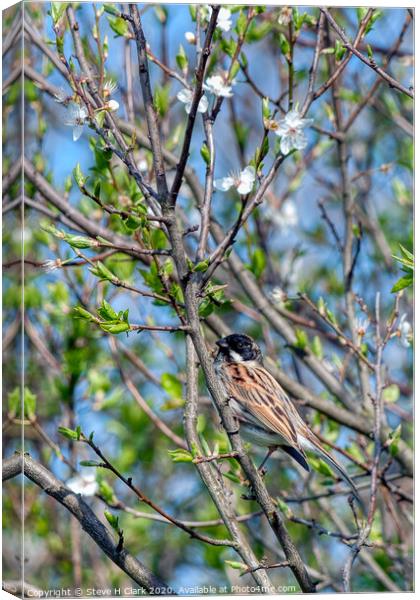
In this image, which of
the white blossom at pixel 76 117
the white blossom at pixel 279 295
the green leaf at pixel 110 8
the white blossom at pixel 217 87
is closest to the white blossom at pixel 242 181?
the white blossom at pixel 217 87

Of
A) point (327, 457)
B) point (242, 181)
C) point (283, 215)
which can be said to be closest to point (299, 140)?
point (242, 181)

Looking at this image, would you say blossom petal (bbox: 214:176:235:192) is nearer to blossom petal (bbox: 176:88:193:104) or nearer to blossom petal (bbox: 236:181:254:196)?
blossom petal (bbox: 236:181:254:196)

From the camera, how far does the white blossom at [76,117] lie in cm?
219

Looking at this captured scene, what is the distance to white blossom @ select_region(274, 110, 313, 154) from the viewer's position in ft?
7.69

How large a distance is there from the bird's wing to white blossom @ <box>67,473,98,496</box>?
1.64 ft

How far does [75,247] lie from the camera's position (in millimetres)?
2207

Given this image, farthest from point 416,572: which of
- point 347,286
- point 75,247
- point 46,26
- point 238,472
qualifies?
point 46,26

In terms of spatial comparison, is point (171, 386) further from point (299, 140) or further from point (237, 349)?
point (299, 140)

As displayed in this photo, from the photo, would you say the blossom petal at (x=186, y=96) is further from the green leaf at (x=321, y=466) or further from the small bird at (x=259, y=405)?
the green leaf at (x=321, y=466)

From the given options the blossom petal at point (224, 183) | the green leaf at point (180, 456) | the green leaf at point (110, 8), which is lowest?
the green leaf at point (180, 456)

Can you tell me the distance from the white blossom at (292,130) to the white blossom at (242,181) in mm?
118

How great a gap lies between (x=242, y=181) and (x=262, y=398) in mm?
733

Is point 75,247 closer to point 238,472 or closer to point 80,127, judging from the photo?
point 80,127

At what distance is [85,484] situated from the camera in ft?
8.87
